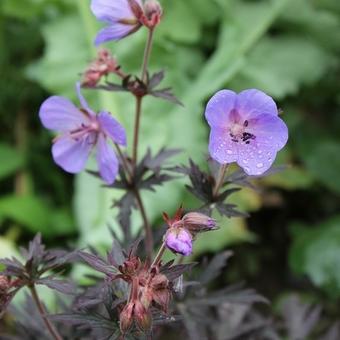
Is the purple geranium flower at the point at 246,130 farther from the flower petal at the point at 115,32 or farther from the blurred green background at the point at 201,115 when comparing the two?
the blurred green background at the point at 201,115

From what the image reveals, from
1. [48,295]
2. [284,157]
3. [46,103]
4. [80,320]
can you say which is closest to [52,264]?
[80,320]

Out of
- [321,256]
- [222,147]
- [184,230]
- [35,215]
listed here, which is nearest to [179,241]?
[184,230]

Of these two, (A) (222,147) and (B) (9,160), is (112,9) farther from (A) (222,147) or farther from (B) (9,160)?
(B) (9,160)

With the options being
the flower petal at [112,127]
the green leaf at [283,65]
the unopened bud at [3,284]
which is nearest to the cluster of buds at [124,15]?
the flower petal at [112,127]

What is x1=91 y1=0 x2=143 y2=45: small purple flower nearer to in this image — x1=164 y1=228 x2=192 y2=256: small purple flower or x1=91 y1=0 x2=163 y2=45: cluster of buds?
x1=91 y1=0 x2=163 y2=45: cluster of buds

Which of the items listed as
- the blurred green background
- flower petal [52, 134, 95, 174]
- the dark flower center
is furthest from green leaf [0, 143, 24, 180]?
the dark flower center
